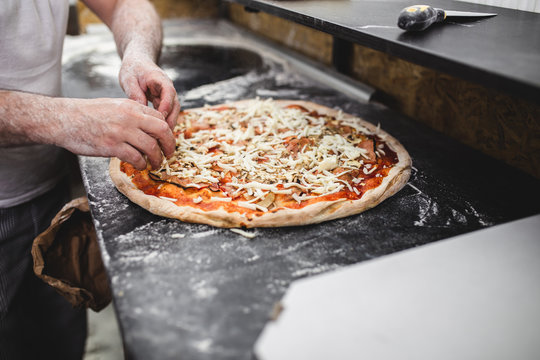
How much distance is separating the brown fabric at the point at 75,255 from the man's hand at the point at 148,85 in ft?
1.39

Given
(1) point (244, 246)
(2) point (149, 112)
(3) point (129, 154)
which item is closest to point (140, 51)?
(2) point (149, 112)

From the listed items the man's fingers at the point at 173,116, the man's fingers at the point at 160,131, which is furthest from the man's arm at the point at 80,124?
the man's fingers at the point at 173,116

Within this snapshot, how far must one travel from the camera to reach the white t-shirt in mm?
1486

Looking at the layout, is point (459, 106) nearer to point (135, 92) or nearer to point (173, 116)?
point (173, 116)

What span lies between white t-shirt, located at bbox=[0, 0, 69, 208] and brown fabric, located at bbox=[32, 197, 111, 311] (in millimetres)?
308

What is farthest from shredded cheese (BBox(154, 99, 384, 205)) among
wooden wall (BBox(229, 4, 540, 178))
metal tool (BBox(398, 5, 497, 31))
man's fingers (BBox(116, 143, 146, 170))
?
metal tool (BBox(398, 5, 497, 31))

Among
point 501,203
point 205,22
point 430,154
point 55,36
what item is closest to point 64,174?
point 55,36

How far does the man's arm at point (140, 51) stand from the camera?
1472 millimetres

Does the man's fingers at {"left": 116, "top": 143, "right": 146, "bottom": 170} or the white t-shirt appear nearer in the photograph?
the man's fingers at {"left": 116, "top": 143, "right": 146, "bottom": 170}

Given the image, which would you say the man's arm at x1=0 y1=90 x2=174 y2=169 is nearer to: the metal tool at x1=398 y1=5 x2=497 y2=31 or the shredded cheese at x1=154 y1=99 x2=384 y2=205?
the shredded cheese at x1=154 y1=99 x2=384 y2=205

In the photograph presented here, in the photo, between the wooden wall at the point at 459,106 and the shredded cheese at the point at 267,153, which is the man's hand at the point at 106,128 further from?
the wooden wall at the point at 459,106

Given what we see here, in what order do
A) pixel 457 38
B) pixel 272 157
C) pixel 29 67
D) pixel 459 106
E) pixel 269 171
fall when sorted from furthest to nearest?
1. pixel 459 106
2. pixel 29 67
3. pixel 272 157
4. pixel 269 171
5. pixel 457 38

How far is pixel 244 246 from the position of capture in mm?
1056

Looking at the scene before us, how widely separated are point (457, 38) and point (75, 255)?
55.4 inches
